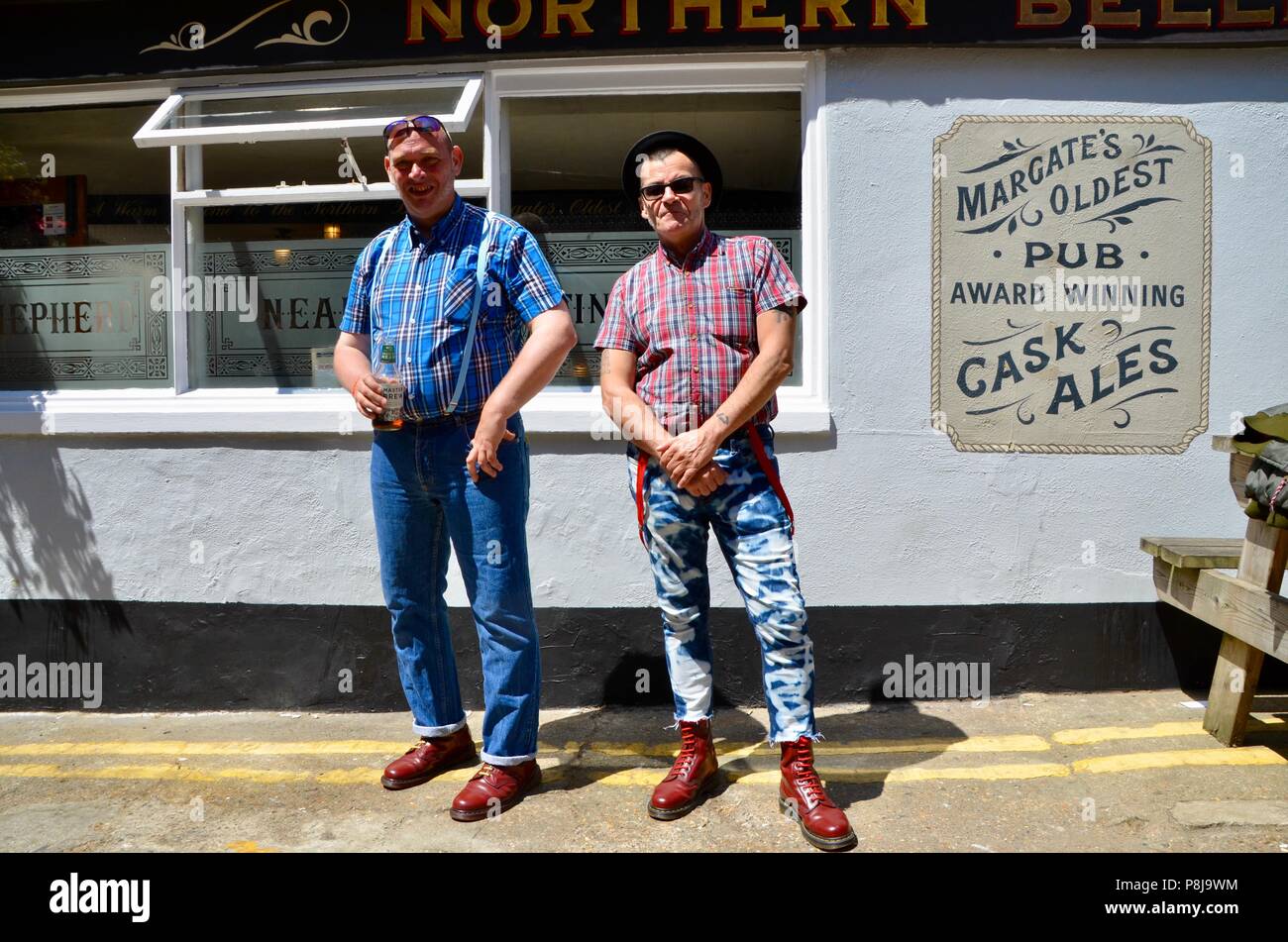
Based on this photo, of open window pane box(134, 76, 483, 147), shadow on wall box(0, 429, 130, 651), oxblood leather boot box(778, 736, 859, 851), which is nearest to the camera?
oxblood leather boot box(778, 736, 859, 851)

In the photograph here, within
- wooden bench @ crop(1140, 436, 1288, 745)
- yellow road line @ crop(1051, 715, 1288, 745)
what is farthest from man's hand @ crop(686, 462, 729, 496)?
wooden bench @ crop(1140, 436, 1288, 745)

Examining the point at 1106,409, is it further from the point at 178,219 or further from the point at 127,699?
the point at 127,699

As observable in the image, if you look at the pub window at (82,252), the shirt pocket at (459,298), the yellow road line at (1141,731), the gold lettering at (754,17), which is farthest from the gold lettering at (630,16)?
the yellow road line at (1141,731)

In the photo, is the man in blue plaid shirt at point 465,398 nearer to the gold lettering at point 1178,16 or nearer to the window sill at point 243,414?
the window sill at point 243,414

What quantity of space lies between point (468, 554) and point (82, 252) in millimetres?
3055

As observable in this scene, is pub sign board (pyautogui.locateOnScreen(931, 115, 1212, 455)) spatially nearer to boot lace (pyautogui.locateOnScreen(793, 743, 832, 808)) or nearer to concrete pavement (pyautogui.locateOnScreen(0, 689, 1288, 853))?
concrete pavement (pyautogui.locateOnScreen(0, 689, 1288, 853))

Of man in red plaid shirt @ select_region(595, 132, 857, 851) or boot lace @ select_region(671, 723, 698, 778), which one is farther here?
boot lace @ select_region(671, 723, 698, 778)

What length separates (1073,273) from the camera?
4410 mm

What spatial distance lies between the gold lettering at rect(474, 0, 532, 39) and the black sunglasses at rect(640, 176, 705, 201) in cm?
173

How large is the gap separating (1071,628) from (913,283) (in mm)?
1713

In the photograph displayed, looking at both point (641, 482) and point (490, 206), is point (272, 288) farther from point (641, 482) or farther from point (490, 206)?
point (641, 482)

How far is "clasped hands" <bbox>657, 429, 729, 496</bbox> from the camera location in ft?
Answer: 10.1

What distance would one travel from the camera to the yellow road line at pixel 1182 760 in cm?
368

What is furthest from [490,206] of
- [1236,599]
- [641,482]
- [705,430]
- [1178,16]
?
[1236,599]
